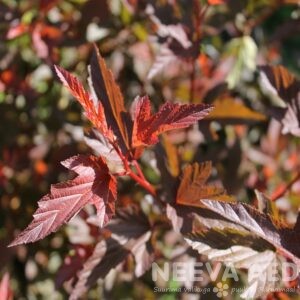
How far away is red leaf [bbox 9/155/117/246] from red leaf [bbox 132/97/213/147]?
89 mm

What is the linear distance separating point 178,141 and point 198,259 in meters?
0.50

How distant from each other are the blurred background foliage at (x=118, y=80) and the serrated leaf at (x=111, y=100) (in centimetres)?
32

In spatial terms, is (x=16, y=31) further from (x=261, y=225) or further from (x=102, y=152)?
(x=261, y=225)

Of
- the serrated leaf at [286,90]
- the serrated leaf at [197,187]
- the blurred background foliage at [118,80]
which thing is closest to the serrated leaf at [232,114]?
the blurred background foliage at [118,80]

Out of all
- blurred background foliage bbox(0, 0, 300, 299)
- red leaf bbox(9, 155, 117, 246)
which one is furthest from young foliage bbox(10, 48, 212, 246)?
blurred background foliage bbox(0, 0, 300, 299)

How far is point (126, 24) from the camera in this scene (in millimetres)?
1609

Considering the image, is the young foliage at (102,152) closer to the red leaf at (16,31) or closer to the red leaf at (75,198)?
the red leaf at (75,198)

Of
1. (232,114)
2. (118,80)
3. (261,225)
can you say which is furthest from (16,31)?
(261,225)

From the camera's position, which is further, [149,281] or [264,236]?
[149,281]

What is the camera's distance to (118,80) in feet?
5.53

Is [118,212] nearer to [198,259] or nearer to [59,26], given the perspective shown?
[198,259]

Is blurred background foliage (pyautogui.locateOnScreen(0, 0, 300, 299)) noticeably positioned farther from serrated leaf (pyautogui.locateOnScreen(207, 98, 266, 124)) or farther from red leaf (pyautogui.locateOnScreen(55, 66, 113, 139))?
red leaf (pyautogui.locateOnScreen(55, 66, 113, 139))

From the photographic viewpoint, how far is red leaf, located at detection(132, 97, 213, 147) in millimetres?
915

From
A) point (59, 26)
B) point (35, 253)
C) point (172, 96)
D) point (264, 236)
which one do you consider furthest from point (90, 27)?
point (264, 236)
